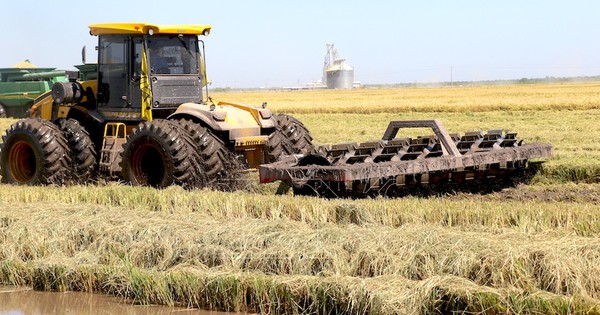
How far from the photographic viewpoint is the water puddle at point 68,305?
6.72 meters

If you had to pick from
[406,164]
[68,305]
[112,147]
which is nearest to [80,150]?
[112,147]

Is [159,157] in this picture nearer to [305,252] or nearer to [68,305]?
[68,305]

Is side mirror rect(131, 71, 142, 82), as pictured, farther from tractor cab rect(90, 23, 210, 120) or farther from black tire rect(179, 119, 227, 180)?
black tire rect(179, 119, 227, 180)

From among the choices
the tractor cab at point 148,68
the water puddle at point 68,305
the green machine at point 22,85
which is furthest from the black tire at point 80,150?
the green machine at point 22,85

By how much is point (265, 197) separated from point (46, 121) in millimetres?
4295

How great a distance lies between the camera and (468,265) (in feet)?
21.5

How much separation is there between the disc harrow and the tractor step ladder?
2.48m

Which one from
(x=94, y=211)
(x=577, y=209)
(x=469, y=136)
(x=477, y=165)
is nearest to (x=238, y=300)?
(x=94, y=211)

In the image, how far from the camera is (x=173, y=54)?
41.5 feet

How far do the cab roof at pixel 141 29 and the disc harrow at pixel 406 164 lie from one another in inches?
100.0

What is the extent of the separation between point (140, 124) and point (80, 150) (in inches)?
54.0

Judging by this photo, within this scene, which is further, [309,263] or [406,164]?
[406,164]

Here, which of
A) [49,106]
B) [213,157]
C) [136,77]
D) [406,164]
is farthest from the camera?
[49,106]

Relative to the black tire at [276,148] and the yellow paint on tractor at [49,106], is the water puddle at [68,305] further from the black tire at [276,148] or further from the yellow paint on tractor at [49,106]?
the yellow paint on tractor at [49,106]
